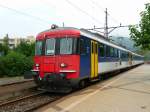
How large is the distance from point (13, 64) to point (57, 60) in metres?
13.1

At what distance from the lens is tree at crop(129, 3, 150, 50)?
22233 mm

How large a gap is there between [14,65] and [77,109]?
55.9 feet

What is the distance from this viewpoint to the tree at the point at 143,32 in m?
22.2

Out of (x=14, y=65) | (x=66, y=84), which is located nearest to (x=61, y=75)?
(x=66, y=84)

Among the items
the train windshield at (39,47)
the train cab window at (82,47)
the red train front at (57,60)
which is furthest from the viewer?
the train windshield at (39,47)

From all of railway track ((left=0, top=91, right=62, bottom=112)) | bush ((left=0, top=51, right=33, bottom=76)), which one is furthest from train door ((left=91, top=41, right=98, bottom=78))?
bush ((left=0, top=51, right=33, bottom=76))

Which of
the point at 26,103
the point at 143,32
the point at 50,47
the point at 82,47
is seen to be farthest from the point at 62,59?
the point at 143,32

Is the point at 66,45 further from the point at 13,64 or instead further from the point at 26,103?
the point at 13,64

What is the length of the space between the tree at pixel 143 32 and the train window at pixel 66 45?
10.1m

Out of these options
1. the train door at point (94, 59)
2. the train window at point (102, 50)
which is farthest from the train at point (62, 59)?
the train window at point (102, 50)

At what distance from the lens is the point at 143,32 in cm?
2275

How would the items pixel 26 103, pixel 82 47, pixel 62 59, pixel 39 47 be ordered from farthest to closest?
pixel 39 47 → pixel 82 47 → pixel 62 59 → pixel 26 103

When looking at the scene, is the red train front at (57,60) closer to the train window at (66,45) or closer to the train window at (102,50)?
the train window at (66,45)

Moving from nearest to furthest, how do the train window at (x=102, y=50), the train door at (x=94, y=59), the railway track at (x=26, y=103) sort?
the railway track at (x=26, y=103), the train door at (x=94, y=59), the train window at (x=102, y=50)
